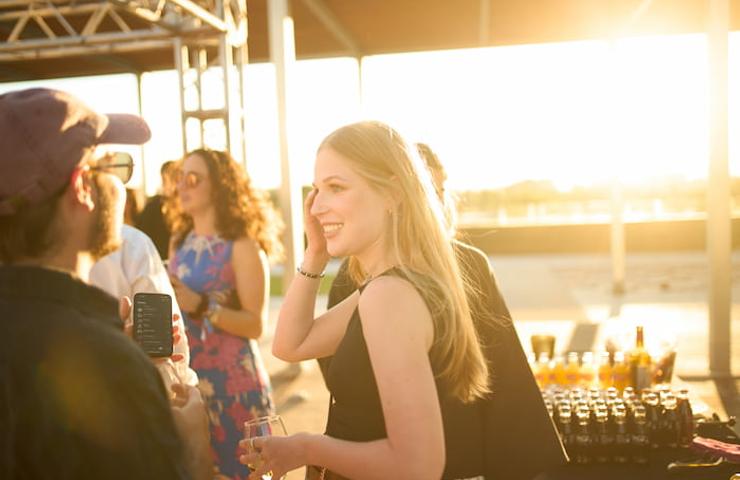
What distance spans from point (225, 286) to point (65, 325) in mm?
2284

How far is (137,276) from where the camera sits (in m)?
2.21

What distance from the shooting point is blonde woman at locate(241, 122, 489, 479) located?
4.29 ft

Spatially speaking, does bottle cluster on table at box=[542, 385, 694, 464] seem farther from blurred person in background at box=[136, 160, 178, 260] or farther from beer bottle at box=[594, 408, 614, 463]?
Result: blurred person in background at box=[136, 160, 178, 260]

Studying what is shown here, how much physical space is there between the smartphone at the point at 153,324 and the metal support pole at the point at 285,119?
5344mm

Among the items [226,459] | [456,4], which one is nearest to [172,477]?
[226,459]

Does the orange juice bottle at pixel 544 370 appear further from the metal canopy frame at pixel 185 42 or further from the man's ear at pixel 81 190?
the metal canopy frame at pixel 185 42

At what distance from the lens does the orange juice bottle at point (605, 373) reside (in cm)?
314

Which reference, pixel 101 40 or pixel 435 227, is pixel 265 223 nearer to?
pixel 435 227

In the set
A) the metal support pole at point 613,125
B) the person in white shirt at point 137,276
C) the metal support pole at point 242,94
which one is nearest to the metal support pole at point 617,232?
the metal support pole at point 613,125

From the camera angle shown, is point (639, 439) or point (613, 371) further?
point (613, 371)

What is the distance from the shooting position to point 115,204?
110cm

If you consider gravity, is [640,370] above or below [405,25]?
below

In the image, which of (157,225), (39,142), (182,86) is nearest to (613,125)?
(182,86)

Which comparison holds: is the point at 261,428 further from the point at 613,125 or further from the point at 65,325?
the point at 613,125
